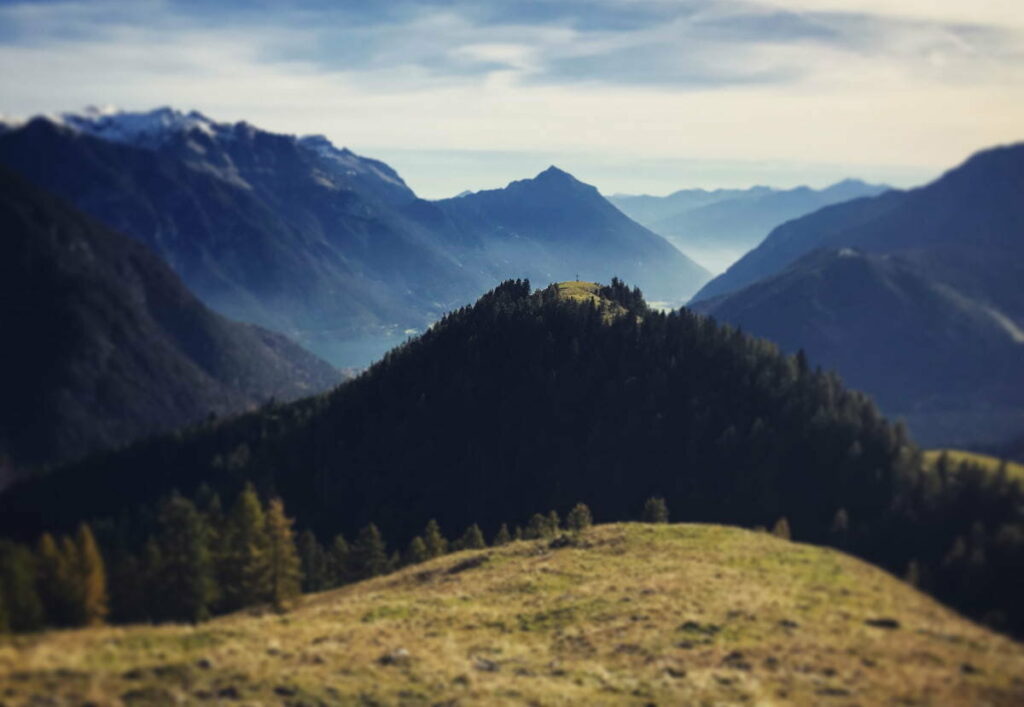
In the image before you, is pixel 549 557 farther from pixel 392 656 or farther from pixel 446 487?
pixel 446 487

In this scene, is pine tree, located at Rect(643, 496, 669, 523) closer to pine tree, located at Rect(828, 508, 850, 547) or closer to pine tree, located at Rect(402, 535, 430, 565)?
pine tree, located at Rect(828, 508, 850, 547)

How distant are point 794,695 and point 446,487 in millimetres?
154134

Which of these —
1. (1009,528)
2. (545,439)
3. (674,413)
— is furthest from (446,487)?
(1009,528)

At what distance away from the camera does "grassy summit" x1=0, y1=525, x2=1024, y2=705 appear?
36.9 metres

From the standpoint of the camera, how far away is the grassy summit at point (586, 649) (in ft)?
121

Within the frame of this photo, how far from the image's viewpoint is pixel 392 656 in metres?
47.1

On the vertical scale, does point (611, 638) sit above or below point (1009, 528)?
below

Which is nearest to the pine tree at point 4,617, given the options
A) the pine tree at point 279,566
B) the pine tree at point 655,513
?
the pine tree at point 279,566

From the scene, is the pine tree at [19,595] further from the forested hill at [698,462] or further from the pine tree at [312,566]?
the pine tree at [312,566]

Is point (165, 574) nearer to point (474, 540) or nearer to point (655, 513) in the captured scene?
point (474, 540)

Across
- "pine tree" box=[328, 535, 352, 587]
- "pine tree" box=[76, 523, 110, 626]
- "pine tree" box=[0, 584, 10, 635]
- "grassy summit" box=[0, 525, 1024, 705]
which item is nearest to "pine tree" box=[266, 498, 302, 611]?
"grassy summit" box=[0, 525, 1024, 705]

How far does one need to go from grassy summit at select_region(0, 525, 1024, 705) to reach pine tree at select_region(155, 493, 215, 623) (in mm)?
4214

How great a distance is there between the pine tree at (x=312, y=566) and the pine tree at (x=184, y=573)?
160 ft

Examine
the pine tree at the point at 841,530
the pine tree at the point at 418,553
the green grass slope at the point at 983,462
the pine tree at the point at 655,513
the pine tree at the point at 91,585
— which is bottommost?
the pine tree at the point at 418,553
